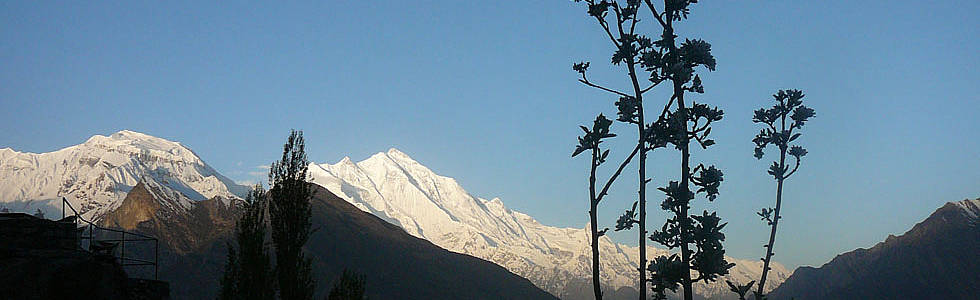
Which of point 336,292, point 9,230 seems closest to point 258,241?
point 336,292

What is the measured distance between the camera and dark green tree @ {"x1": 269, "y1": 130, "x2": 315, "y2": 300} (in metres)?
26.3

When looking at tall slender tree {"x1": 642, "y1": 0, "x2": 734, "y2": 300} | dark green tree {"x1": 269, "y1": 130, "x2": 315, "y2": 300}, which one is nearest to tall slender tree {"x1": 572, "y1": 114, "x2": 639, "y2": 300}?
tall slender tree {"x1": 642, "y1": 0, "x2": 734, "y2": 300}

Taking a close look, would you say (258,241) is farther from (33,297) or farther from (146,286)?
(33,297)

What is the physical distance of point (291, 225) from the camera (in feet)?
89.2

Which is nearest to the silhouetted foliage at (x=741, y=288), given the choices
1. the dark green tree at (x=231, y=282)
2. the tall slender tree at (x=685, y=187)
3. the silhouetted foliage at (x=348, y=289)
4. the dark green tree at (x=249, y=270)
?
the tall slender tree at (x=685, y=187)

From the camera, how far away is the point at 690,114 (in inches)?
654

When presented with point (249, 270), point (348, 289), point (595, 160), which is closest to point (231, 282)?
point (249, 270)

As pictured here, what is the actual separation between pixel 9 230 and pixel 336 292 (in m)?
9.61

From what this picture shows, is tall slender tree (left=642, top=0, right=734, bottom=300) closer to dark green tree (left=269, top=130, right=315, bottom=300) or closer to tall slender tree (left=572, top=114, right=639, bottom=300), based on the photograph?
tall slender tree (left=572, top=114, right=639, bottom=300)

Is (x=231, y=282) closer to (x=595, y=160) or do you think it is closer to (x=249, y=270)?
(x=249, y=270)

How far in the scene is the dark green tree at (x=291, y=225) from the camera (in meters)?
26.3

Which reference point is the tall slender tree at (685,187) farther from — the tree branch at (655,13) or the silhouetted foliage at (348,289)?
the silhouetted foliage at (348,289)

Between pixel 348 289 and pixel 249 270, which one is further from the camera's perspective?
pixel 348 289

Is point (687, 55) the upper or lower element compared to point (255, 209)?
upper
